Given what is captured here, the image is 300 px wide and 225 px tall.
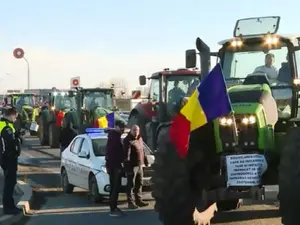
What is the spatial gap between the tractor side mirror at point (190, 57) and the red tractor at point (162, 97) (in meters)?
7.55

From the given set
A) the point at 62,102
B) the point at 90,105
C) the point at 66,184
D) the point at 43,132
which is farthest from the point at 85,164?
the point at 43,132

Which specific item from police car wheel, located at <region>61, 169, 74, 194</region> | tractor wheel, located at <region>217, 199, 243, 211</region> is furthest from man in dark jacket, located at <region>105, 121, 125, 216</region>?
police car wheel, located at <region>61, 169, 74, 194</region>

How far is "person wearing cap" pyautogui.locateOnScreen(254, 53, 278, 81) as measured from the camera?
9.31 m

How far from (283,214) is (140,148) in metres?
5.99

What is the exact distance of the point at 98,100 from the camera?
25.1 m

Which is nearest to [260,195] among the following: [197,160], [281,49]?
[197,160]

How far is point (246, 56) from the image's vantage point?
383 inches

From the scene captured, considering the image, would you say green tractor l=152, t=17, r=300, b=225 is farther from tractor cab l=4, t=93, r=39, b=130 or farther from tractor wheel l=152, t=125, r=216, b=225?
tractor cab l=4, t=93, r=39, b=130

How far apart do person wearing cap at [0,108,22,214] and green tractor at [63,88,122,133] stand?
12113 mm

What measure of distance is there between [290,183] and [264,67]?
2828 mm

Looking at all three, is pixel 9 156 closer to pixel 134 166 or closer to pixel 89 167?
pixel 134 166

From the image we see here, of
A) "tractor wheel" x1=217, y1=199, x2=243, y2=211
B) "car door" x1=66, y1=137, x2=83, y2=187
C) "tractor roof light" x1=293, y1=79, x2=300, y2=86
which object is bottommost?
"tractor wheel" x1=217, y1=199, x2=243, y2=211

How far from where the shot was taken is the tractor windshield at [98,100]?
2492cm

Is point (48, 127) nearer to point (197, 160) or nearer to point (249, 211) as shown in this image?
point (249, 211)
